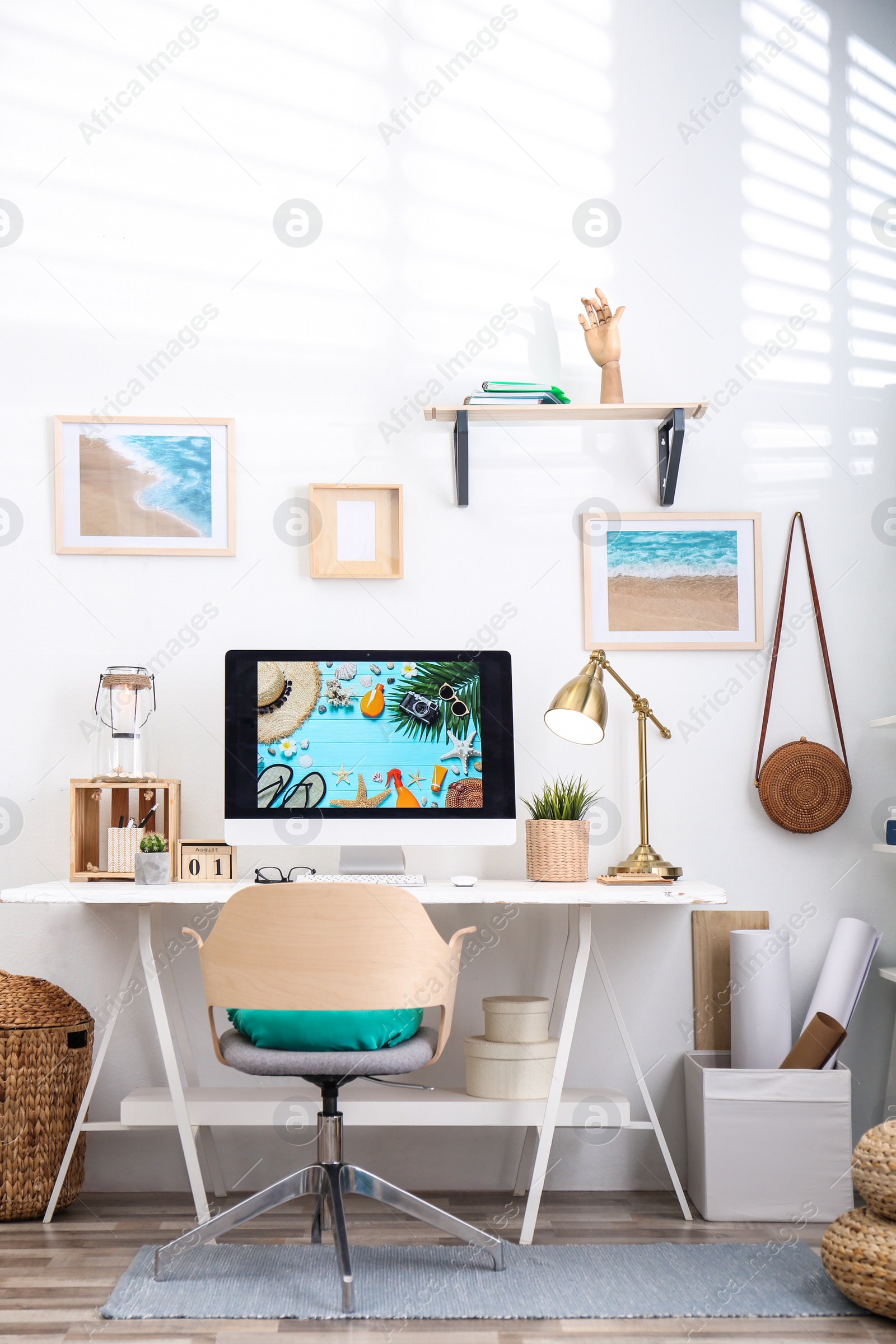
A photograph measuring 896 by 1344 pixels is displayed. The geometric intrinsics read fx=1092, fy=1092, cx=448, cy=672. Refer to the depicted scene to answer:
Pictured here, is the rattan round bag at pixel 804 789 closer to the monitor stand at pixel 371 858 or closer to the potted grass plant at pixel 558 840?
the potted grass plant at pixel 558 840

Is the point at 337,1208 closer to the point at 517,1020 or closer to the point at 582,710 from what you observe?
the point at 517,1020

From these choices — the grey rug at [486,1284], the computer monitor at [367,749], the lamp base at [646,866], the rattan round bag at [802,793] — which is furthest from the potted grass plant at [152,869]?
the rattan round bag at [802,793]

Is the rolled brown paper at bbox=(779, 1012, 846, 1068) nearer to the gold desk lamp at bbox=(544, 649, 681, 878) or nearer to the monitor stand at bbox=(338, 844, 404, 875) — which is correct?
the gold desk lamp at bbox=(544, 649, 681, 878)

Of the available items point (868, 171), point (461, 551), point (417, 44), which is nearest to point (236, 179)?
point (417, 44)

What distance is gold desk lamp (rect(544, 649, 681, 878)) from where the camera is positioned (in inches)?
96.9

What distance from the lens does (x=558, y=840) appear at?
2.49m

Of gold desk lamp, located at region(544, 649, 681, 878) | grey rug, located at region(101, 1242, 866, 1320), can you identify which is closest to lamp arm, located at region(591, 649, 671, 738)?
gold desk lamp, located at region(544, 649, 681, 878)

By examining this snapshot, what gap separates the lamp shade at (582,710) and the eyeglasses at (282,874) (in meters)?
0.67

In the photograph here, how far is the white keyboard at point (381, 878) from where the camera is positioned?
2.27 meters

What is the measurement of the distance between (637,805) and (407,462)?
1.05 m

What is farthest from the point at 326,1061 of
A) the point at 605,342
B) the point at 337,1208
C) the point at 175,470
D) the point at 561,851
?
the point at 605,342

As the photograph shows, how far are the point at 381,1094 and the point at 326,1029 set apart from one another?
545 millimetres

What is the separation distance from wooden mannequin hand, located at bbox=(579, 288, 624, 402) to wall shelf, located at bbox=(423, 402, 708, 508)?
1.9 inches

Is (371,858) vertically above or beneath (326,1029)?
above
